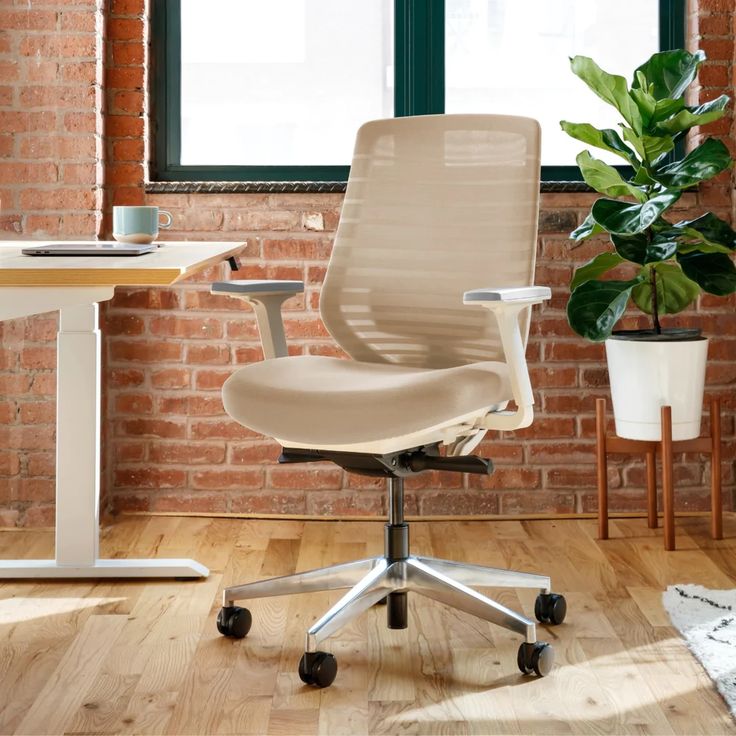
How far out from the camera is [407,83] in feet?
11.0

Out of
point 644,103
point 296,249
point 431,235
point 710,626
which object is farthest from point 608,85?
point 710,626

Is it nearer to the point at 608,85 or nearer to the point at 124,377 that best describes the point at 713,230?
the point at 608,85

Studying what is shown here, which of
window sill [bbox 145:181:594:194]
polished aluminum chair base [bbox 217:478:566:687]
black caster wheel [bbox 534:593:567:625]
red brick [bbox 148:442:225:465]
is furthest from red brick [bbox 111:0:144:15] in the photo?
black caster wheel [bbox 534:593:567:625]

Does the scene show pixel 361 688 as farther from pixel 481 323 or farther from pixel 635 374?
pixel 635 374

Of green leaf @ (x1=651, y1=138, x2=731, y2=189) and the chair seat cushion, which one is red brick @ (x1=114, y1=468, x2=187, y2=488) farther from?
green leaf @ (x1=651, y1=138, x2=731, y2=189)

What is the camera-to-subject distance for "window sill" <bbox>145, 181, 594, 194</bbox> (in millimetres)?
3248

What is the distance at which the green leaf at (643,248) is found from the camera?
2.84m

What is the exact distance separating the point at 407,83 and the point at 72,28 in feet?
3.20

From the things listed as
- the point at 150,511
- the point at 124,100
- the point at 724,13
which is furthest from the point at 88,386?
the point at 724,13

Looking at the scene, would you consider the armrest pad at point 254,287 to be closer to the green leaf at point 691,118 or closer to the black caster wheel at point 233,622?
the black caster wheel at point 233,622

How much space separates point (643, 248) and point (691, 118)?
344 millimetres

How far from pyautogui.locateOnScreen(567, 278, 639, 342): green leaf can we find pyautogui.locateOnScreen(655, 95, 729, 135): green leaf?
1.36ft

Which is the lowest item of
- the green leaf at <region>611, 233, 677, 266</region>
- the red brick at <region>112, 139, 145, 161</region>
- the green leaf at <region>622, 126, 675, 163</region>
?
the green leaf at <region>611, 233, 677, 266</region>

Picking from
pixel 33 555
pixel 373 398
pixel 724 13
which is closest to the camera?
pixel 373 398
